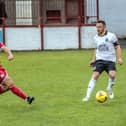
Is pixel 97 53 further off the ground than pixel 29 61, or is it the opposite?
pixel 97 53

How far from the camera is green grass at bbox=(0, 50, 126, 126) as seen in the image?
9867 mm

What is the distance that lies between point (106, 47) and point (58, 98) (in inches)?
58.3

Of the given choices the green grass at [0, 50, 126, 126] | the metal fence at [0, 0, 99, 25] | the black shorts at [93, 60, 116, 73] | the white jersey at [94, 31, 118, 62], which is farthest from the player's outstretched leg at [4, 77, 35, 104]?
the metal fence at [0, 0, 99, 25]

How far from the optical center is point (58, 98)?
1238 centimetres

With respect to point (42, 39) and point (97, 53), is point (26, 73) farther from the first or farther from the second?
point (42, 39)

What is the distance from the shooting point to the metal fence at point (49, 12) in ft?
91.2

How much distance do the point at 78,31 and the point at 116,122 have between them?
17313mm

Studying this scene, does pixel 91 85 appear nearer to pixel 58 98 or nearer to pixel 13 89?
pixel 58 98

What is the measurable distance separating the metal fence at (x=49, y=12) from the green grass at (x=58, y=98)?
6.98m

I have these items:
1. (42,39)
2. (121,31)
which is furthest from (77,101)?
(121,31)

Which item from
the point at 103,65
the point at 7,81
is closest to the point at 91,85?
the point at 103,65

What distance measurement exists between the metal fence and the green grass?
698cm

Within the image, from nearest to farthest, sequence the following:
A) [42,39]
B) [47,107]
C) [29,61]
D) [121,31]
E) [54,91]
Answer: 1. [47,107]
2. [54,91]
3. [29,61]
4. [42,39]
5. [121,31]

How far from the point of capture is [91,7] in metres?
29.5
